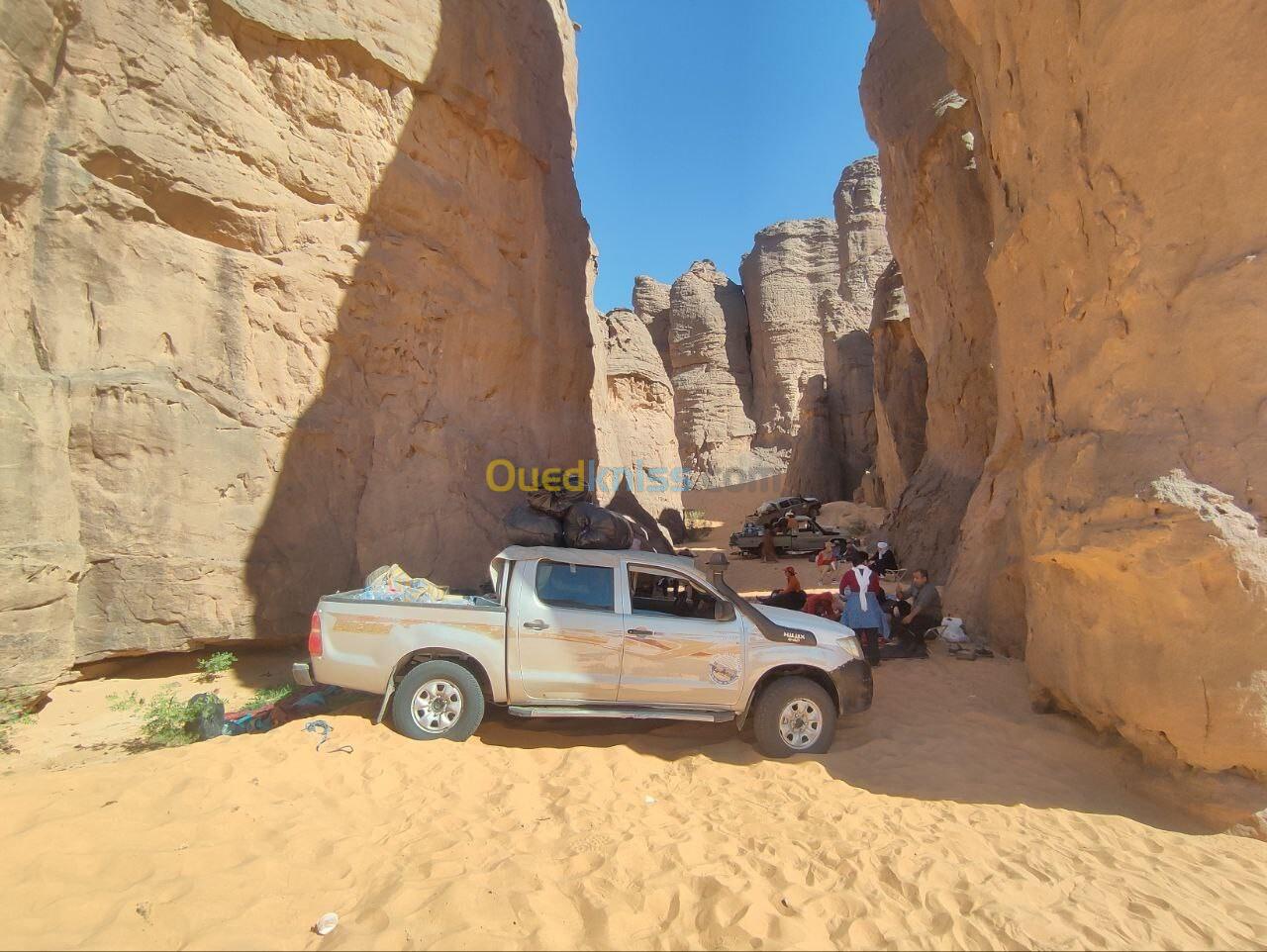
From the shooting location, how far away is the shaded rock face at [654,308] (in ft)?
137

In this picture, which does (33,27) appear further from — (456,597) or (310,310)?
(456,597)

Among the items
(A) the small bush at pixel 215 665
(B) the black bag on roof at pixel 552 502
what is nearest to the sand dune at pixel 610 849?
(A) the small bush at pixel 215 665

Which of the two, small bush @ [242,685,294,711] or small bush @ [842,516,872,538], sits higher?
small bush @ [842,516,872,538]

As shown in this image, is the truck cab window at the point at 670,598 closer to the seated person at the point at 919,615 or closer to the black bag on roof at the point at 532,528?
the black bag on roof at the point at 532,528

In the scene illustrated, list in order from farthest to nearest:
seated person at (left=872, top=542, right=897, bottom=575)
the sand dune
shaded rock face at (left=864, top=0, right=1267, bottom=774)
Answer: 1. seated person at (left=872, top=542, right=897, bottom=575)
2. shaded rock face at (left=864, top=0, right=1267, bottom=774)
3. the sand dune

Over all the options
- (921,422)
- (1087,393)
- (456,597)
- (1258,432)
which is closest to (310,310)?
(456,597)

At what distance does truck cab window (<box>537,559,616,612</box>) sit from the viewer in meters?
5.23

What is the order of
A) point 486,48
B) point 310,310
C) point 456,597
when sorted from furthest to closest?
1. point 486,48
2. point 310,310
3. point 456,597

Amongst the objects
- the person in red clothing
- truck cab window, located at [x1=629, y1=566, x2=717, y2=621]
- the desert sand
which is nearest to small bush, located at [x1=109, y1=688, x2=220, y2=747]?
the desert sand

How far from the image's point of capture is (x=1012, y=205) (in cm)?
686

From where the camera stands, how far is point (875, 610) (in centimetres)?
780

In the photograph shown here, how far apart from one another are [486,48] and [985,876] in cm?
1188

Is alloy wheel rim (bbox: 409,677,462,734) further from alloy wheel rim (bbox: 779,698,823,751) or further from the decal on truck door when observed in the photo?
alloy wheel rim (bbox: 779,698,823,751)

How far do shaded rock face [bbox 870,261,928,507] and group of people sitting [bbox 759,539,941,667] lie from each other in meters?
11.5
